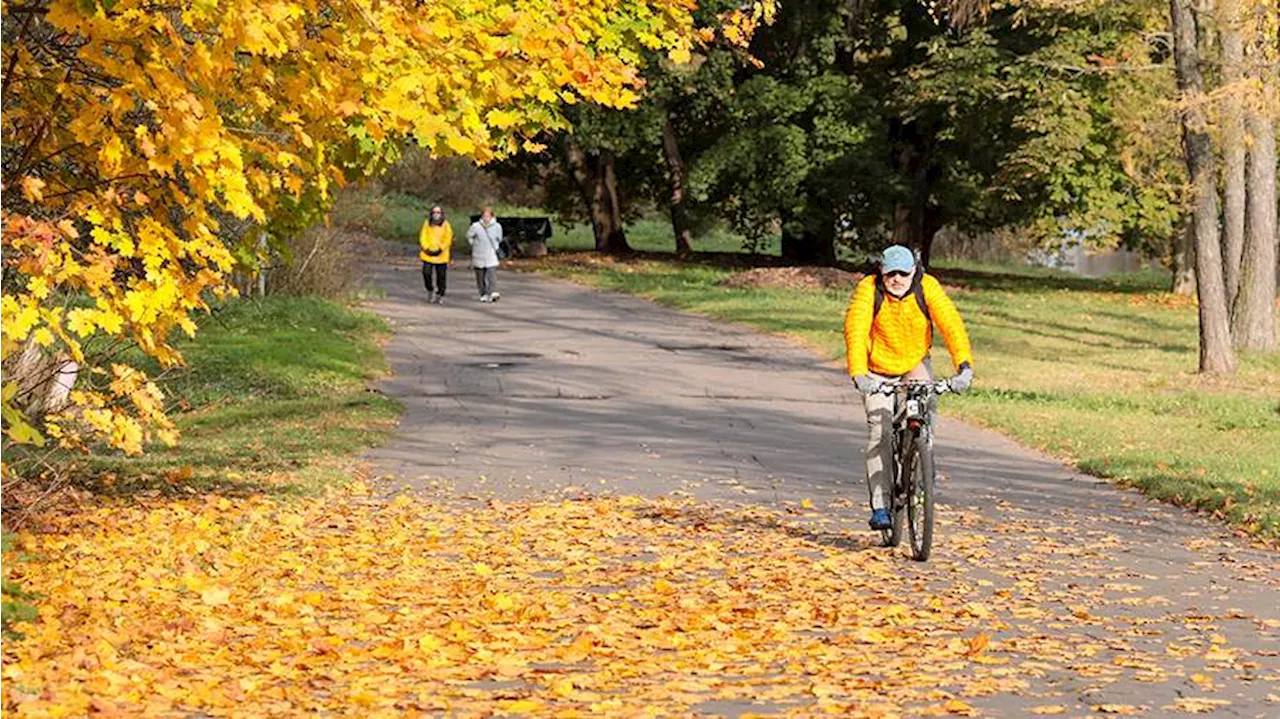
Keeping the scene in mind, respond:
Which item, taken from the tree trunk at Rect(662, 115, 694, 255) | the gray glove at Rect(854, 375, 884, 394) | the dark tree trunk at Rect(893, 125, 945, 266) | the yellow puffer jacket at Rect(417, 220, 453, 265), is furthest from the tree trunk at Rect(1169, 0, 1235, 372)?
the tree trunk at Rect(662, 115, 694, 255)

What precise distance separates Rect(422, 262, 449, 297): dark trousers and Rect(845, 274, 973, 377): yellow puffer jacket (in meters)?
24.8

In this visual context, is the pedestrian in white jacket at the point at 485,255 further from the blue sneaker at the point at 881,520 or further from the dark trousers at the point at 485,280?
the blue sneaker at the point at 881,520

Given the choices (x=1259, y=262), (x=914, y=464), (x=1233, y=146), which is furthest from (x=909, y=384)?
(x=1259, y=262)

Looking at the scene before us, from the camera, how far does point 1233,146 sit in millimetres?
29188

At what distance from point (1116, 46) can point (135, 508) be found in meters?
34.4

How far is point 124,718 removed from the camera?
7938mm

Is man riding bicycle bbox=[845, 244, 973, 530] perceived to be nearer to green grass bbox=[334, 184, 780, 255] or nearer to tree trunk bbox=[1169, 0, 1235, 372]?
tree trunk bbox=[1169, 0, 1235, 372]

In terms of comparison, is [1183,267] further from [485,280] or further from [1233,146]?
[1233,146]

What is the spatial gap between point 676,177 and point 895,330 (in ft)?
138

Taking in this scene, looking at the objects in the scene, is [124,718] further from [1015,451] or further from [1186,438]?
[1186,438]

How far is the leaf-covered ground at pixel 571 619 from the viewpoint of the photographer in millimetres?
8500

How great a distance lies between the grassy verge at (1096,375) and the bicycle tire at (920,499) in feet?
9.37

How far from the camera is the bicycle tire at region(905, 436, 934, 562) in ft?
40.4

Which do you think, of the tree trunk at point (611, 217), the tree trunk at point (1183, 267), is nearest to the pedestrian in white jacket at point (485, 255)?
the tree trunk at point (611, 217)
